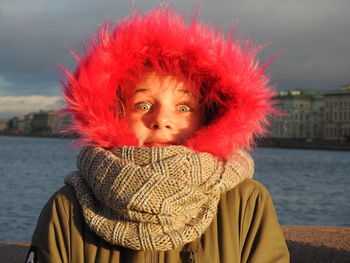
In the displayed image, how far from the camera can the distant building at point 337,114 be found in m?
77.7

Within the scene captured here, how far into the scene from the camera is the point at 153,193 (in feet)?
5.07

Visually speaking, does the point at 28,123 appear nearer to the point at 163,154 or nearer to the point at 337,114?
the point at 337,114

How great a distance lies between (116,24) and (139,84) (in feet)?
0.73

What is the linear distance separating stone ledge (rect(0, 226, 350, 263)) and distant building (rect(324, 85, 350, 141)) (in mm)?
72576

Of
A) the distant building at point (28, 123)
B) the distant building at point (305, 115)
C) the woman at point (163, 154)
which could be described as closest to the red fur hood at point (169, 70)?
the woman at point (163, 154)

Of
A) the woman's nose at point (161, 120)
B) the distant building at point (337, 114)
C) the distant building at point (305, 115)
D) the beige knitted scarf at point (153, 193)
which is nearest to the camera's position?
the beige knitted scarf at point (153, 193)

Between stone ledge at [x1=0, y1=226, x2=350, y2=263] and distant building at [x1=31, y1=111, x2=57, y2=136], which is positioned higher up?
stone ledge at [x1=0, y1=226, x2=350, y2=263]

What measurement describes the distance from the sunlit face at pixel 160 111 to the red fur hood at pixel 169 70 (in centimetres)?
4

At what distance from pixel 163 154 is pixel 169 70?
14.1 inches

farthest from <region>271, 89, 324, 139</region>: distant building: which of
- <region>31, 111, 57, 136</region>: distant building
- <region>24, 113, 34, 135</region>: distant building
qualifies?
<region>24, 113, 34, 135</region>: distant building

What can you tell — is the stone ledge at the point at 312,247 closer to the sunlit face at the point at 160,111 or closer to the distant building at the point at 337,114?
the sunlit face at the point at 160,111

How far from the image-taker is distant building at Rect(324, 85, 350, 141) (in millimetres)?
77688

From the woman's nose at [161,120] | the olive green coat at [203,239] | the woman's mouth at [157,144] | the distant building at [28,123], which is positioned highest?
the woman's nose at [161,120]

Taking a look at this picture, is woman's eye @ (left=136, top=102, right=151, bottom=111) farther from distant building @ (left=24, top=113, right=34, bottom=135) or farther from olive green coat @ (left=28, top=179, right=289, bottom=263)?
distant building @ (left=24, top=113, right=34, bottom=135)
